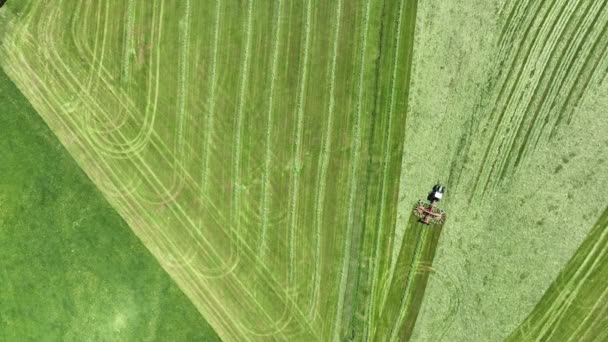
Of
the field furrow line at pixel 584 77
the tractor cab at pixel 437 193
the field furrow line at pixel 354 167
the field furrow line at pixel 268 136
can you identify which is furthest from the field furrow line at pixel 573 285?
the field furrow line at pixel 268 136

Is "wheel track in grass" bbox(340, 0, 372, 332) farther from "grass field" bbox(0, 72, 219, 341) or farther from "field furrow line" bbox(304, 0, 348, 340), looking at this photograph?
"grass field" bbox(0, 72, 219, 341)

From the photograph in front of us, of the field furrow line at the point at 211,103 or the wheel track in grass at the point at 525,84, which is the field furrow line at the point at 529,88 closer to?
the wheel track in grass at the point at 525,84

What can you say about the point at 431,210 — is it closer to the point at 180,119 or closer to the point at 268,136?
the point at 268,136

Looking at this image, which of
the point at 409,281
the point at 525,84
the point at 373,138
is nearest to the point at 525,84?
the point at 525,84

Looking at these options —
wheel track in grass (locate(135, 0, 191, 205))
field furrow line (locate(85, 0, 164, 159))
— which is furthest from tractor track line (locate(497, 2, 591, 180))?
field furrow line (locate(85, 0, 164, 159))

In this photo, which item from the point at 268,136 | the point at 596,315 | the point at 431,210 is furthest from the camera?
the point at 268,136
